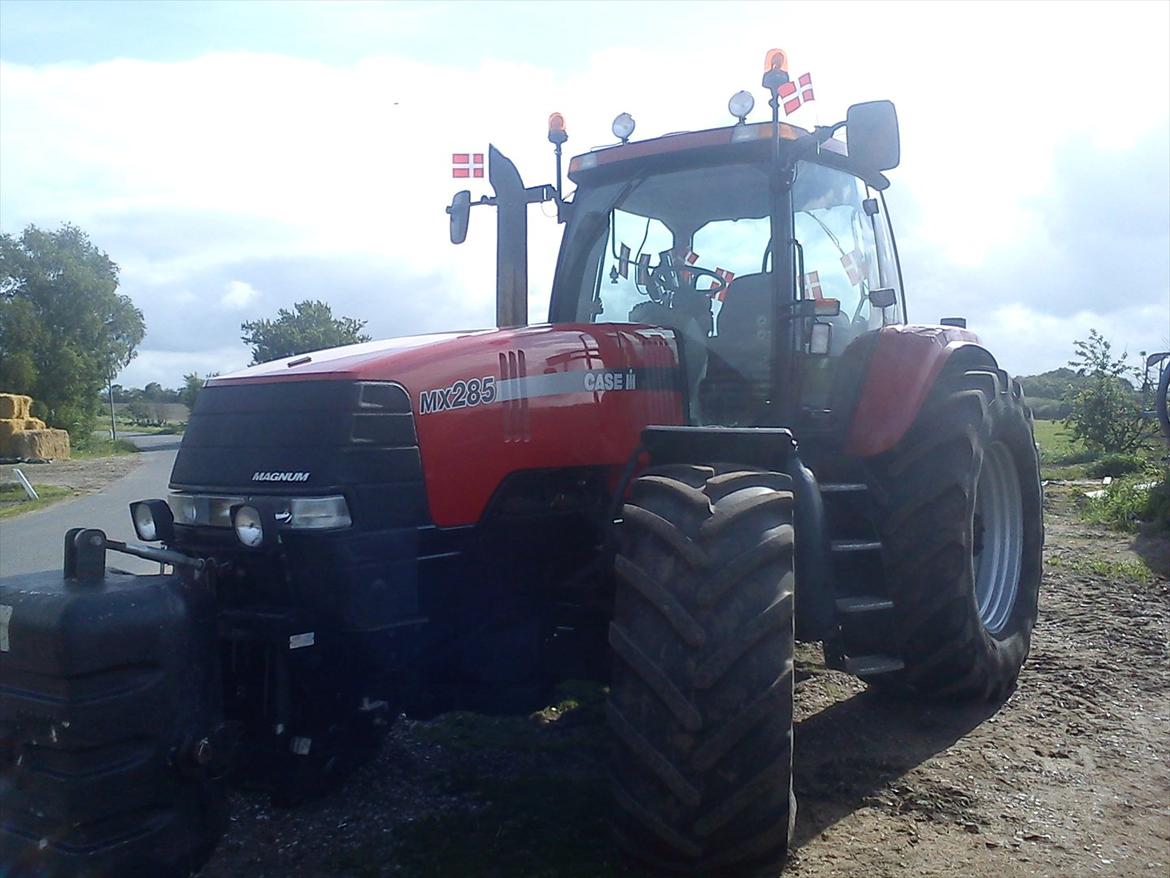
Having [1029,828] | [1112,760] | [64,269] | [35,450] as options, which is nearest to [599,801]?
[1029,828]

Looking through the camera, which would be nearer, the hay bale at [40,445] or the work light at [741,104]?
the work light at [741,104]

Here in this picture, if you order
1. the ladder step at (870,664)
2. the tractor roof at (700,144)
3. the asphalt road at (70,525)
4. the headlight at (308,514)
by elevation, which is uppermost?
the tractor roof at (700,144)

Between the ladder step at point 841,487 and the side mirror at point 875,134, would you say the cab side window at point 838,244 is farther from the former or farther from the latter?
the ladder step at point 841,487

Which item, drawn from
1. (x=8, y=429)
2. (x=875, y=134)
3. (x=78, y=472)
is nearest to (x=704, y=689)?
(x=875, y=134)

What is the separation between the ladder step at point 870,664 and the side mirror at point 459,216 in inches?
104

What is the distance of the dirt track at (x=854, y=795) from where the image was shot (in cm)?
338

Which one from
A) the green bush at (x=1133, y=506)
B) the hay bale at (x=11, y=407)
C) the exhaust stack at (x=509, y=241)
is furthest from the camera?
the hay bale at (x=11, y=407)

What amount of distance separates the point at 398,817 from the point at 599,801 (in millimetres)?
724

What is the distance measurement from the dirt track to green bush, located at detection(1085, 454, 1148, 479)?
1077 centimetres

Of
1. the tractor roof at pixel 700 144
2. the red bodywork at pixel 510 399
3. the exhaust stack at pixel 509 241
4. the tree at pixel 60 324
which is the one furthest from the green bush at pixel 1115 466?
the tree at pixel 60 324

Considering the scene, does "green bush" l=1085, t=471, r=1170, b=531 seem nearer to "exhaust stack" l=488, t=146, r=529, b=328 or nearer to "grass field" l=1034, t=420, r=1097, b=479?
A: "grass field" l=1034, t=420, r=1097, b=479

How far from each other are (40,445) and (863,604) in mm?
27239

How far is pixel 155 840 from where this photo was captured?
9.35 feet

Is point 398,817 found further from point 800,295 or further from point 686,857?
point 800,295
